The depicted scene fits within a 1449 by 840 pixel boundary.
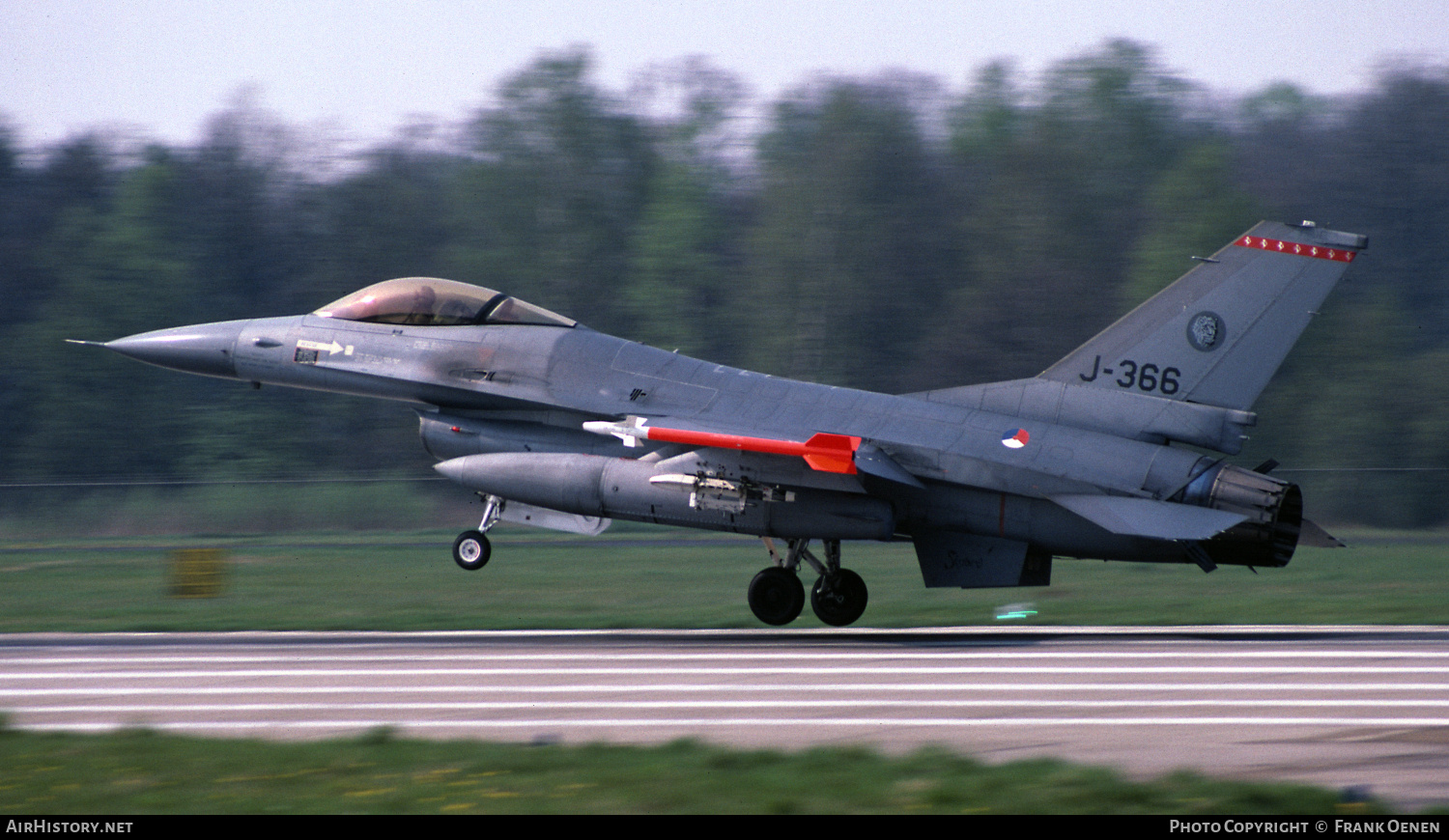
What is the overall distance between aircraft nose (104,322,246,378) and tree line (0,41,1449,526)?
23.6 m

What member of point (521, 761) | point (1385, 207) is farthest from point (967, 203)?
point (521, 761)

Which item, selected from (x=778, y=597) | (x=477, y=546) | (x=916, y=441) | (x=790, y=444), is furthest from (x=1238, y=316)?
(x=477, y=546)

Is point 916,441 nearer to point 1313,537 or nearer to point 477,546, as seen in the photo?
point 1313,537

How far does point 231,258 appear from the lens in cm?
4925

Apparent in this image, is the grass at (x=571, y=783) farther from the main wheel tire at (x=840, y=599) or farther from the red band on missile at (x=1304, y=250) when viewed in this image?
the red band on missile at (x=1304, y=250)

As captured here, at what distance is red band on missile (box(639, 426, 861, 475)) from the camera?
13.9 metres

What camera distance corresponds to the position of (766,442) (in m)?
14.1

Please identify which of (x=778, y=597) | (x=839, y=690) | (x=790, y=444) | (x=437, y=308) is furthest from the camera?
(x=437, y=308)

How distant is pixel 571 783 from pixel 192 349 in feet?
36.0

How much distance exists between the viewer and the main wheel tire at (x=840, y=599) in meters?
15.9

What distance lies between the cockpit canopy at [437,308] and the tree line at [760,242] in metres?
21.9

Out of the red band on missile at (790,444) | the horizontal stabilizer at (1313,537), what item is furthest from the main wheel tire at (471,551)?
the horizontal stabilizer at (1313,537)

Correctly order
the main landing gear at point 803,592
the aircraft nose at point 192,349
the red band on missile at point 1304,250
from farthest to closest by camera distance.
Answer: the aircraft nose at point 192,349
the main landing gear at point 803,592
the red band on missile at point 1304,250

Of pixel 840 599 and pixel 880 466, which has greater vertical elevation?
pixel 880 466
